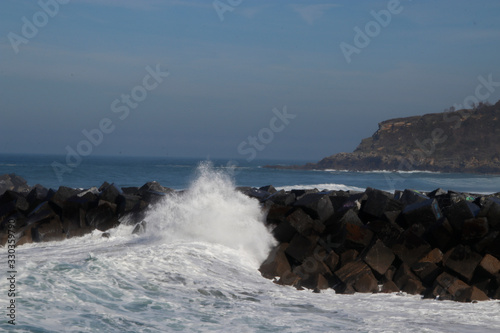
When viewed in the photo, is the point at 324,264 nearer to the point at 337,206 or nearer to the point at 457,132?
the point at 337,206

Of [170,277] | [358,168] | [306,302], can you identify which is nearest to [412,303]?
[306,302]

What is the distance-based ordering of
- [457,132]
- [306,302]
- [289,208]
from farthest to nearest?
[457,132] → [289,208] → [306,302]

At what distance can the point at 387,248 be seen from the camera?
7.30 metres

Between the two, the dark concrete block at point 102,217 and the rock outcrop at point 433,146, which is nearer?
the dark concrete block at point 102,217

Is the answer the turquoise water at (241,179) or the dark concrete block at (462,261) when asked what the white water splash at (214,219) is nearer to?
the dark concrete block at (462,261)

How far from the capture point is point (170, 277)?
263 inches

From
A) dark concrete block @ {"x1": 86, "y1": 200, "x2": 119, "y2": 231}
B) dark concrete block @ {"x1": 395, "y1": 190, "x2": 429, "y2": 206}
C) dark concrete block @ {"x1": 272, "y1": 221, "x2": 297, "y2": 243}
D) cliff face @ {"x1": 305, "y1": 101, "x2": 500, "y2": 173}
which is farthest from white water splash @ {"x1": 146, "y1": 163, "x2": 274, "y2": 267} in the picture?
cliff face @ {"x1": 305, "y1": 101, "x2": 500, "y2": 173}

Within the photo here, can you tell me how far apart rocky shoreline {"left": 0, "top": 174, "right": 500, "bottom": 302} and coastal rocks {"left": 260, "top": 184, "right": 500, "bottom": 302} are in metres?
0.01

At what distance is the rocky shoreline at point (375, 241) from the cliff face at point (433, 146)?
283 ft

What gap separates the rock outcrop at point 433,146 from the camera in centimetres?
9356

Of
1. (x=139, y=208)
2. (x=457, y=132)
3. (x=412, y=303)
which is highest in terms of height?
(x=457, y=132)

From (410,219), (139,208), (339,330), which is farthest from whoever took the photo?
(139,208)

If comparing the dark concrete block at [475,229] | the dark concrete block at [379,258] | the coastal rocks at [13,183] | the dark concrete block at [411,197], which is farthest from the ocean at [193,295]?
the coastal rocks at [13,183]

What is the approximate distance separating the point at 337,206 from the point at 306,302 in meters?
2.95
